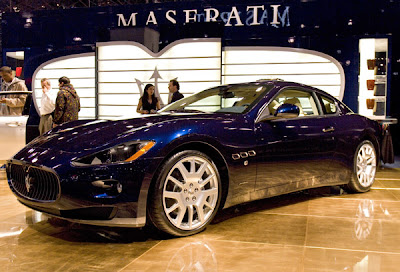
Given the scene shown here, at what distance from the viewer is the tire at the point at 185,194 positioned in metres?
3.15

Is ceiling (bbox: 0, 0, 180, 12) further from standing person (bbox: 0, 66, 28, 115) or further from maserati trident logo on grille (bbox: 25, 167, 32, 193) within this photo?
maserati trident logo on grille (bbox: 25, 167, 32, 193)

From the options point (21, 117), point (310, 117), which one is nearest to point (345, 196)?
point (310, 117)

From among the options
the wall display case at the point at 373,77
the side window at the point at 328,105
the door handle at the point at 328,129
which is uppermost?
the wall display case at the point at 373,77

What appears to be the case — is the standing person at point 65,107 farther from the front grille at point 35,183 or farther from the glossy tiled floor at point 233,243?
the front grille at point 35,183

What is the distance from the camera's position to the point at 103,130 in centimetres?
334

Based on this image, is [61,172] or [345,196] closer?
A: [61,172]

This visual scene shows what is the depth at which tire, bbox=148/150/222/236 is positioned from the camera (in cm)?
315

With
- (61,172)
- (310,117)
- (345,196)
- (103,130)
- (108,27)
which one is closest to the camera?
(61,172)

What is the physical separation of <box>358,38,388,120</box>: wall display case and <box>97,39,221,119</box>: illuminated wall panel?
9.76 feet

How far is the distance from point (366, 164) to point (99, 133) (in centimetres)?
333

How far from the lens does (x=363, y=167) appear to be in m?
5.16

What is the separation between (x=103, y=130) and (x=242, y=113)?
1224 millimetres

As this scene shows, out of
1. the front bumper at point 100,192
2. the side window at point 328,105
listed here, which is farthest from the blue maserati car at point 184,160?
the side window at point 328,105

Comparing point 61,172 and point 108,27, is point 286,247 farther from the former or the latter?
point 108,27
